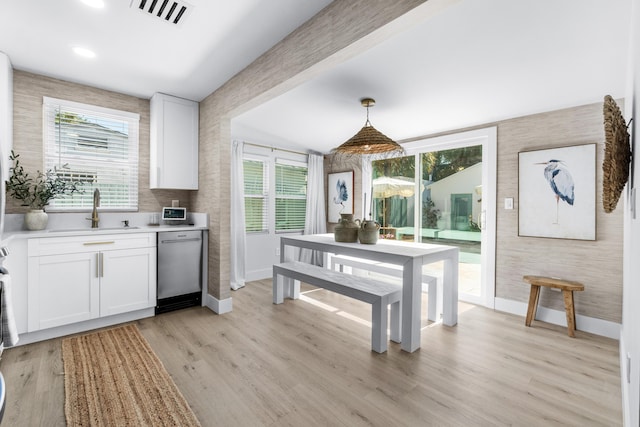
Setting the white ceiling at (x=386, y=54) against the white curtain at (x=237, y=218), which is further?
the white curtain at (x=237, y=218)

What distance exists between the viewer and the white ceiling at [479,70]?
1954mm

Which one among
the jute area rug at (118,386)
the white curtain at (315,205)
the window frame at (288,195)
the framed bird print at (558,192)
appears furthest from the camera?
the white curtain at (315,205)

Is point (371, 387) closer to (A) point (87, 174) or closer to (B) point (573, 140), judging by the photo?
(B) point (573, 140)

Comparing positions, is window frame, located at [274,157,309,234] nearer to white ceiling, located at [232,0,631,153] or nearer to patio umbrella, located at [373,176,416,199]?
white ceiling, located at [232,0,631,153]

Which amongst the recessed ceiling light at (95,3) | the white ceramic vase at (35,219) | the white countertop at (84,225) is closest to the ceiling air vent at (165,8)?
the recessed ceiling light at (95,3)

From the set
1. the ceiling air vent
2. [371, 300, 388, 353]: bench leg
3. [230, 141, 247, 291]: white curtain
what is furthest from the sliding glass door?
the ceiling air vent

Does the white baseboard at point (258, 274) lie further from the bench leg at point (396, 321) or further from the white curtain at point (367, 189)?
the bench leg at point (396, 321)

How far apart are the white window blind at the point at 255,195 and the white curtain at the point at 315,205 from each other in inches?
32.3

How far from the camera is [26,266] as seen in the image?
104 inches

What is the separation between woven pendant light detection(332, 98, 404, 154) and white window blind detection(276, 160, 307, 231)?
218 centimetres

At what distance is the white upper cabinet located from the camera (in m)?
3.59

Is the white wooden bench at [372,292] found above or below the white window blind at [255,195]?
below

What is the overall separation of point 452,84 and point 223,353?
3089 mm

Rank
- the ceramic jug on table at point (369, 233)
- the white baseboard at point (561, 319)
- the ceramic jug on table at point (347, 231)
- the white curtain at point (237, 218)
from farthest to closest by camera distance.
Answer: the white curtain at point (237, 218)
the ceramic jug on table at point (347, 231)
the ceramic jug on table at point (369, 233)
the white baseboard at point (561, 319)
